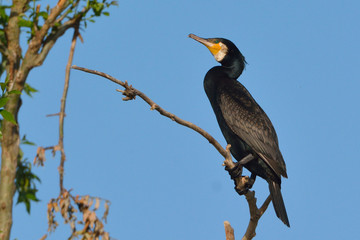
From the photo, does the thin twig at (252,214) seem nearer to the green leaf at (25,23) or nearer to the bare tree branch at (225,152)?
the bare tree branch at (225,152)

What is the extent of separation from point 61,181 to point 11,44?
6.08 ft

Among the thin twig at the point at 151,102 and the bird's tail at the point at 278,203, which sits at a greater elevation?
the thin twig at the point at 151,102

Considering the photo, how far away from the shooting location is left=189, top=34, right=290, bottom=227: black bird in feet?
16.4

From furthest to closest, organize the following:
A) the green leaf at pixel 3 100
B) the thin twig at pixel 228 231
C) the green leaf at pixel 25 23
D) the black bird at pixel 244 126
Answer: the green leaf at pixel 25 23 < the black bird at pixel 244 126 < the thin twig at pixel 228 231 < the green leaf at pixel 3 100

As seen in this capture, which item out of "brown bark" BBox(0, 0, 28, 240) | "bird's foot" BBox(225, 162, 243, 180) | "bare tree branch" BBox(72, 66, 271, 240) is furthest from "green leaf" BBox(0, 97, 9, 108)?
"brown bark" BBox(0, 0, 28, 240)

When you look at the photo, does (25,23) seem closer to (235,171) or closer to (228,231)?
(235,171)

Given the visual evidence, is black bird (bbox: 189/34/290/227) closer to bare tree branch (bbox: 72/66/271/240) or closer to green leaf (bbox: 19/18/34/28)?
bare tree branch (bbox: 72/66/271/240)

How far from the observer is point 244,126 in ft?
17.2

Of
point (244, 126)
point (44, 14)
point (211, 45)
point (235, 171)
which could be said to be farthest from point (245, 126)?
point (44, 14)

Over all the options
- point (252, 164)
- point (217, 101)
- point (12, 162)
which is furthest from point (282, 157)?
point (12, 162)

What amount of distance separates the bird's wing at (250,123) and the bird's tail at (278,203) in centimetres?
14

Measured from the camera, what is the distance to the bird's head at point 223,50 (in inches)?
236

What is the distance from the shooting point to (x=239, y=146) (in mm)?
5227

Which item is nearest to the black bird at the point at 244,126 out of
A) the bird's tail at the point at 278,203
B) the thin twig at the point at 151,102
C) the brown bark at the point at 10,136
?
the bird's tail at the point at 278,203
